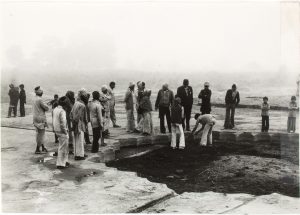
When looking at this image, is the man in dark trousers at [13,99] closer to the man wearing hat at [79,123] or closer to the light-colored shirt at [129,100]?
the light-colored shirt at [129,100]

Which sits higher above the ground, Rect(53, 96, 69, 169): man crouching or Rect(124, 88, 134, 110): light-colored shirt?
Rect(124, 88, 134, 110): light-colored shirt

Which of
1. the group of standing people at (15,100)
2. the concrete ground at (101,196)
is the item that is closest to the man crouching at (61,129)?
the concrete ground at (101,196)

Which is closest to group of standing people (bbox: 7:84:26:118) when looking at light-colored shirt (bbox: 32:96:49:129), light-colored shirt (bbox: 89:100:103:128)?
light-colored shirt (bbox: 32:96:49:129)

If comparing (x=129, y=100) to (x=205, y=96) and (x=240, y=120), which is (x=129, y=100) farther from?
(x=240, y=120)

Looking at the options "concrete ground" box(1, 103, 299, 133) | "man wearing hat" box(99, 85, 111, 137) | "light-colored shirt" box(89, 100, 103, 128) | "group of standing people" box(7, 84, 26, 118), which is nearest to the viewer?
"light-colored shirt" box(89, 100, 103, 128)

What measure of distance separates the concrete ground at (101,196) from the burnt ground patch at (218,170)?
65 centimetres

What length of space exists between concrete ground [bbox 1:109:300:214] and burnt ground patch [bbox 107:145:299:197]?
2.13ft

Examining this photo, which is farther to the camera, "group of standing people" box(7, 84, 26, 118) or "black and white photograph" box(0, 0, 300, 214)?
"group of standing people" box(7, 84, 26, 118)

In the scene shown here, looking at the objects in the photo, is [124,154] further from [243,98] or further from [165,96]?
[243,98]

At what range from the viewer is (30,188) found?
7809mm

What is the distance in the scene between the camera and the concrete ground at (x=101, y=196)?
7.04m

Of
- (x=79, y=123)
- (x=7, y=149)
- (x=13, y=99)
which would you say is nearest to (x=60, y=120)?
(x=79, y=123)

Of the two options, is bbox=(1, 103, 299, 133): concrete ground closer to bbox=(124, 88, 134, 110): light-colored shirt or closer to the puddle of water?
bbox=(124, 88, 134, 110): light-colored shirt

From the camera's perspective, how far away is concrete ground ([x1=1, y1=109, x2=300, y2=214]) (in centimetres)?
704
